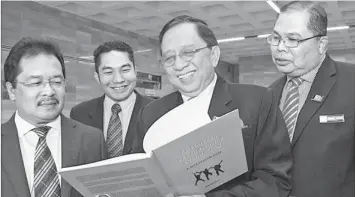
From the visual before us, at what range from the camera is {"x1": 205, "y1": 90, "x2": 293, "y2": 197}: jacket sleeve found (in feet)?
3.94

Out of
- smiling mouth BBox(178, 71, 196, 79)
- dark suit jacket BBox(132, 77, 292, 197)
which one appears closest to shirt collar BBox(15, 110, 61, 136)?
dark suit jacket BBox(132, 77, 292, 197)

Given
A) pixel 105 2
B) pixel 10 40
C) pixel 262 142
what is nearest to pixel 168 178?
pixel 262 142

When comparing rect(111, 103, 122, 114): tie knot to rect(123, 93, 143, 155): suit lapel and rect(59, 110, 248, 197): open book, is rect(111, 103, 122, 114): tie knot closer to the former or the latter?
rect(123, 93, 143, 155): suit lapel

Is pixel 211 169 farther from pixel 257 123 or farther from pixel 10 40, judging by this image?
pixel 10 40

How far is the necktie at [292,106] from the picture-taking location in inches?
68.2

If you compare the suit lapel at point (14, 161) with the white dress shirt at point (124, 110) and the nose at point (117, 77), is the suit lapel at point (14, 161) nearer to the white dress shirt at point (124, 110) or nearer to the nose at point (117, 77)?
the nose at point (117, 77)

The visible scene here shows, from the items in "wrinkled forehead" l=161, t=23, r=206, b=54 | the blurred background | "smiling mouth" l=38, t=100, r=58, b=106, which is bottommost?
"smiling mouth" l=38, t=100, r=58, b=106

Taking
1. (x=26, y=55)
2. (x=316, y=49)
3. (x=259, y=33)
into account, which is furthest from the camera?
(x=259, y=33)

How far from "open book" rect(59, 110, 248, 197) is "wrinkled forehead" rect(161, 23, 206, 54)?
1.19 ft

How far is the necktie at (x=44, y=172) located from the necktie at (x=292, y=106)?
1.03 metres

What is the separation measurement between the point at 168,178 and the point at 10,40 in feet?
17.0

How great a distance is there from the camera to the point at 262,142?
1262 mm

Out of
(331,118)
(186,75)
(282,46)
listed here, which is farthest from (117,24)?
(186,75)

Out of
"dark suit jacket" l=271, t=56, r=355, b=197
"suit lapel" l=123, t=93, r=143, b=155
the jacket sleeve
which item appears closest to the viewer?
the jacket sleeve
